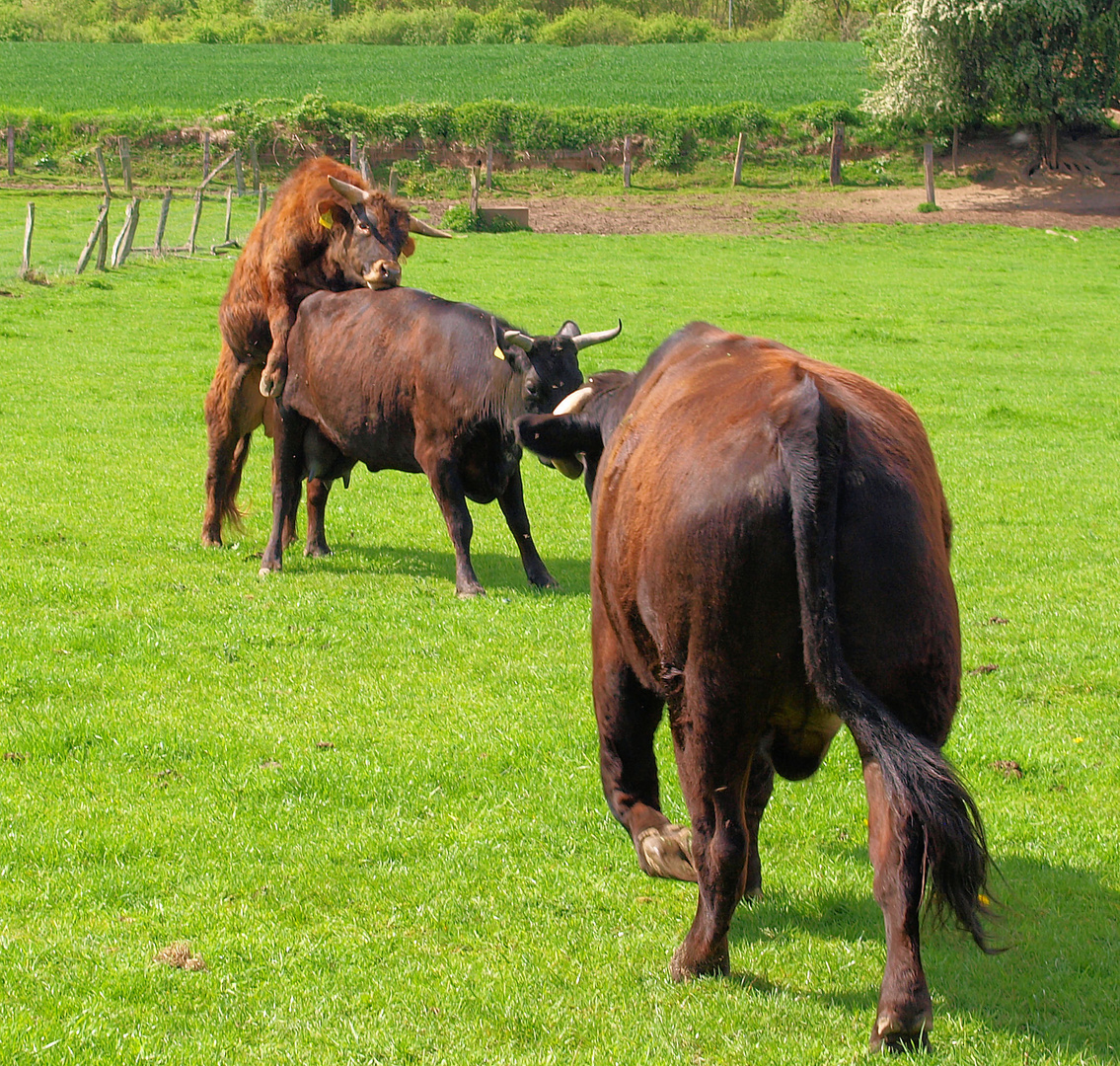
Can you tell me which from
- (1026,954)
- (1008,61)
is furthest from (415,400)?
(1008,61)

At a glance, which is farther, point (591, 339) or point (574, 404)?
point (591, 339)

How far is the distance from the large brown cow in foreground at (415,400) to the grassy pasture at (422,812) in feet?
1.87

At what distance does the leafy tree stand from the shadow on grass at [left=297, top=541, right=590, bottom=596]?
37.3 meters

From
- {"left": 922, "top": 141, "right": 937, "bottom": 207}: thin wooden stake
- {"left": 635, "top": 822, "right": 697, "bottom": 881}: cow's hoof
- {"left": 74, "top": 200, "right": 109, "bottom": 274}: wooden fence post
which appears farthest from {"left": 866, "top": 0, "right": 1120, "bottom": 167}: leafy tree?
{"left": 635, "top": 822, "right": 697, "bottom": 881}: cow's hoof

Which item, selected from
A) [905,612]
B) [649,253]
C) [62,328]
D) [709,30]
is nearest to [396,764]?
[905,612]

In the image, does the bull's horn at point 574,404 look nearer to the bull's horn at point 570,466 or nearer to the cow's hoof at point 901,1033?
the bull's horn at point 570,466

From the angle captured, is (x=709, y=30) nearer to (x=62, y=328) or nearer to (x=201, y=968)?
(x=62, y=328)

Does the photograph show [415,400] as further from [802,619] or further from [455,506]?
[802,619]

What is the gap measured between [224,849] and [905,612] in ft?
10.1

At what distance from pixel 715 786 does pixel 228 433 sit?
8.28 metres

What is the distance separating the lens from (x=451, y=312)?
10.1 meters

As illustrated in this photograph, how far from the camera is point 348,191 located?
11.1m

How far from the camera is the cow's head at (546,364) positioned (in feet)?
28.6

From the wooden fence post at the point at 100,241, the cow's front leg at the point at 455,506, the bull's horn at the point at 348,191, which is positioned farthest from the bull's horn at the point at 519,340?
the wooden fence post at the point at 100,241
